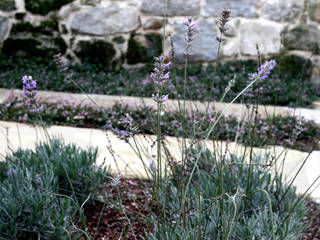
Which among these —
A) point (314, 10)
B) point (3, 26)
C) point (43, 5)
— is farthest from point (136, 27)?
point (314, 10)

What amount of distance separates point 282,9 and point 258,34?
515 mm

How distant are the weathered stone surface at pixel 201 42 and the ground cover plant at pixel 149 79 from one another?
203mm

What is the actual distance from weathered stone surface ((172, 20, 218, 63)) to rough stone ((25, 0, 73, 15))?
5.70ft

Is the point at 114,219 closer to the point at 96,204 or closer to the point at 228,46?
the point at 96,204

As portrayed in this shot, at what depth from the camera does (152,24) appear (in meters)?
6.45

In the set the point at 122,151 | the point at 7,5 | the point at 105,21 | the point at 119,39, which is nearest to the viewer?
the point at 122,151

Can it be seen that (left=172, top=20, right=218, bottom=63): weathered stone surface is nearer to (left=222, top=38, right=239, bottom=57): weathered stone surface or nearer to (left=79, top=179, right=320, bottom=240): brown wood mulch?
(left=222, top=38, right=239, bottom=57): weathered stone surface

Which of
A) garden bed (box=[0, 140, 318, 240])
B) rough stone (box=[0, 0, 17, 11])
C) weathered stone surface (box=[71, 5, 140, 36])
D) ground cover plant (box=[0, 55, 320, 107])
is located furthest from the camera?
weathered stone surface (box=[71, 5, 140, 36])

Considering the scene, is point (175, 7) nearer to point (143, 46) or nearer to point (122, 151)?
point (143, 46)

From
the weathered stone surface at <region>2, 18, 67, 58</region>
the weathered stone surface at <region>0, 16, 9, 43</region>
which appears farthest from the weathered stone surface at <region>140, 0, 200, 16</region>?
the weathered stone surface at <region>0, 16, 9, 43</region>

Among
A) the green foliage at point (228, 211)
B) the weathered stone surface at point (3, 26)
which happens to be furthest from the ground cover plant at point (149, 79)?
the green foliage at point (228, 211)

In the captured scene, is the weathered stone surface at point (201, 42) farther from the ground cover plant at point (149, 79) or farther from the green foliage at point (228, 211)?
the green foliage at point (228, 211)

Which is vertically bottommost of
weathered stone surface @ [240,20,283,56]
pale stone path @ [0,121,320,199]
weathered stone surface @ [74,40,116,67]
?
pale stone path @ [0,121,320,199]

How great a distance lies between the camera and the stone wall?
636 cm
